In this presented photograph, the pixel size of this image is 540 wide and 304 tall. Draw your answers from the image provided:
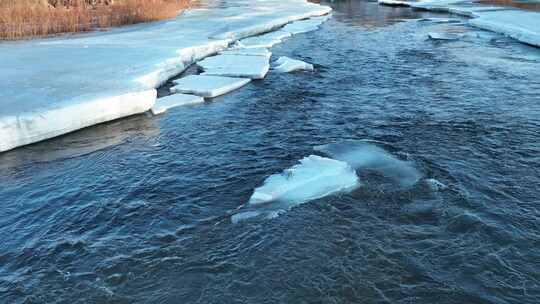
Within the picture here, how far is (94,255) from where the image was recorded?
438 cm

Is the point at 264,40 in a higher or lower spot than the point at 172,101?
higher

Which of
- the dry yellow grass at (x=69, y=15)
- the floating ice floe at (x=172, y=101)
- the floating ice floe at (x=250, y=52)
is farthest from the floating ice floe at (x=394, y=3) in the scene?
the floating ice floe at (x=172, y=101)

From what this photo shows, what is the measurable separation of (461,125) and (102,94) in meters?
5.55

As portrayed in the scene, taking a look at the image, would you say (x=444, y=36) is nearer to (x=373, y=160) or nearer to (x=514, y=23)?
(x=514, y=23)

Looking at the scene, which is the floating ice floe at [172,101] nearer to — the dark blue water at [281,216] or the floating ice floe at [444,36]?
the dark blue water at [281,216]

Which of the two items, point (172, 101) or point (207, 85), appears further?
point (207, 85)

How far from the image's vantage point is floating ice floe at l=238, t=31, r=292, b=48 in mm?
13527

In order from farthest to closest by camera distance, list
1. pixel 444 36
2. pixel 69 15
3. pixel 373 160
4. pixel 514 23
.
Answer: pixel 514 23
pixel 69 15
pixel 444 36
pixel 373 160

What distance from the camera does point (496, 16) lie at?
17.3m

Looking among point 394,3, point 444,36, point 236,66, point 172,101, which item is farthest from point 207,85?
point 394,3

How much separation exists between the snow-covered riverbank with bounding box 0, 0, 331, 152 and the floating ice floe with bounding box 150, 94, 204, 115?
15 cm

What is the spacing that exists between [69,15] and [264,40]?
614 cm

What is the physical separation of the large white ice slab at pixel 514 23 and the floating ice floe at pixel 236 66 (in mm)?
7342

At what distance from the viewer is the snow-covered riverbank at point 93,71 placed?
6895mm
